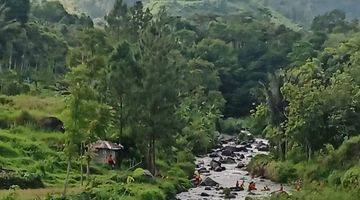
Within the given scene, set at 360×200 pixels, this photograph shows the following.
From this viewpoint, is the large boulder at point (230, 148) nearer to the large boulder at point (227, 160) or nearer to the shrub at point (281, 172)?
the large boulder at point (227, 160)

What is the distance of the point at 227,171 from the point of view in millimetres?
70938

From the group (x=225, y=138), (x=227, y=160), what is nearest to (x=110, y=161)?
(x=227, y=160)

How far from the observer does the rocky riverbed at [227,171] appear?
2109 inches

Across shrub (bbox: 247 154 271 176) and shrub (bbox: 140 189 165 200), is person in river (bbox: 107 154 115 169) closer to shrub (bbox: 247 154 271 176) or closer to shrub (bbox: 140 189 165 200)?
shrub (bbox: 140 189 165 200)

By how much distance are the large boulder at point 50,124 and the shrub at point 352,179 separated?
2799 centimetres

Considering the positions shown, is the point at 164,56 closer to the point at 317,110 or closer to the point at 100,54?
the point at 100,54

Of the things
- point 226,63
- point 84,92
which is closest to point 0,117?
point 84,92

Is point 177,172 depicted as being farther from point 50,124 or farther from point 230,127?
point 230,127

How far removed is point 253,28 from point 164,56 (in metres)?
100

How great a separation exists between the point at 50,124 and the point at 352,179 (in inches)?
1178

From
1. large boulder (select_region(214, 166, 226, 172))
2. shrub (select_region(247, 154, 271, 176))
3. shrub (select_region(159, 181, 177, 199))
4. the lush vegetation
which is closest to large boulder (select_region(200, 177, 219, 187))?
shrub (select_region(159, 181, 177, 199))

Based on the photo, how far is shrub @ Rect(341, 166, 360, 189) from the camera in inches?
1764

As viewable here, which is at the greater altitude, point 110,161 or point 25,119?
point 25,119

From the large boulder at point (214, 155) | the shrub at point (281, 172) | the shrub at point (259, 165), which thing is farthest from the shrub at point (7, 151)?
the large boulder at point (214, 155)
